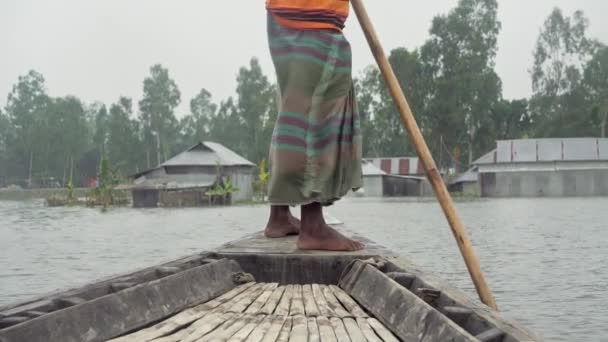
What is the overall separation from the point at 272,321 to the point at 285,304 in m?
0.27

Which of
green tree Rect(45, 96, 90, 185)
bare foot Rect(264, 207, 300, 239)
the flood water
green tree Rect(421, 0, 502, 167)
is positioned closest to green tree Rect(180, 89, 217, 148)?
green tree Rect(45, 96, 90, 185)

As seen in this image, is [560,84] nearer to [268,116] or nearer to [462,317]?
[268,116]

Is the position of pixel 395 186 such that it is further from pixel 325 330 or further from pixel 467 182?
pixel 325 330

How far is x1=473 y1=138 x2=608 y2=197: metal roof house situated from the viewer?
33.6m

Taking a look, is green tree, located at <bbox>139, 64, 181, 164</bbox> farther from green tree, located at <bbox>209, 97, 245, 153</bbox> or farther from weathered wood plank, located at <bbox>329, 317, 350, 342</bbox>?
weathered wood plank, located at <bbox>329, 317, 350, 342</bbox>

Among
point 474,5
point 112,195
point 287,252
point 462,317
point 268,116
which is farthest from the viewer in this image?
point 268,116

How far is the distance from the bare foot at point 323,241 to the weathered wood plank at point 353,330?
0.91 metres

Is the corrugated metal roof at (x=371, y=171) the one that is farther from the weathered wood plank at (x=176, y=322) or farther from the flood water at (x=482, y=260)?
the weathered wood plank at (x=176, y=322)

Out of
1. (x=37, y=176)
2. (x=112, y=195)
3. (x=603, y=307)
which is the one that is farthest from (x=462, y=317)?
(x=37, y=176)

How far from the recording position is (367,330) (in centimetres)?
171

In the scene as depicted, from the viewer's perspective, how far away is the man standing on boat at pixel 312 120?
279 centimetres

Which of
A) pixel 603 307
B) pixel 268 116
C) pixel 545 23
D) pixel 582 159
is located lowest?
pixel 603 307

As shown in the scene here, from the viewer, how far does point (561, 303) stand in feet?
12.6

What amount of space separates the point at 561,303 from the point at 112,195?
26108 millimetres
